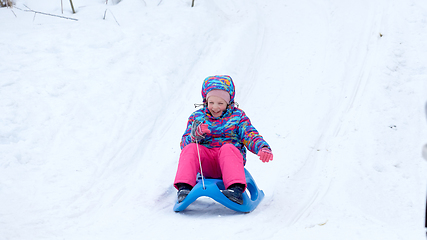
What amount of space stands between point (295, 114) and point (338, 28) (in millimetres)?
2291

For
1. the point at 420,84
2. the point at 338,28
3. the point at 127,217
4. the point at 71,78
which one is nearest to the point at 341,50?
the point at 338,28

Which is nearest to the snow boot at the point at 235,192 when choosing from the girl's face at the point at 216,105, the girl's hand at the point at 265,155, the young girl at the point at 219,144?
the young girl at the point at 219,144

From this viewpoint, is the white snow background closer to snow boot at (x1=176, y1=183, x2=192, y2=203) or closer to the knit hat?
snow boot at (x1=176, y1=183, x2=192, y2=203)

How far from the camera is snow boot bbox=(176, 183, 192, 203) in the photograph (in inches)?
97.5

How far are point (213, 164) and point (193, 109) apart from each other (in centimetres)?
179


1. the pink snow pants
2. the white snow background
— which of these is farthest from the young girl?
the white snow background

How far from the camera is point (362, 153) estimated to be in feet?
10.9

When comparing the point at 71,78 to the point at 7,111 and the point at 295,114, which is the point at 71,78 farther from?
the point at 295,114

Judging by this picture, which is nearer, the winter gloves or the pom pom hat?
the winter gloves

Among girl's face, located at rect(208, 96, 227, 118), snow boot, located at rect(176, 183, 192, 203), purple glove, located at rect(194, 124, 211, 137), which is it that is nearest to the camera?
snow boot, located at rect(176, 183, 192, 203)

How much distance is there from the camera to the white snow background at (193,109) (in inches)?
97.7

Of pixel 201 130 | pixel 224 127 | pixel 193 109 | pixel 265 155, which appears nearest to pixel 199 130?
A: pixel 201 130

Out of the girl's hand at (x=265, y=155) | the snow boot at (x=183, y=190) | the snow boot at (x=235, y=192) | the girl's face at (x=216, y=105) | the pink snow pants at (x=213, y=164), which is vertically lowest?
the snow boot at (x=183, y=190)

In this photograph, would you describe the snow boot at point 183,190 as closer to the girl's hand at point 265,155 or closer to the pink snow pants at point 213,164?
the pink snow pants at point 213,164
